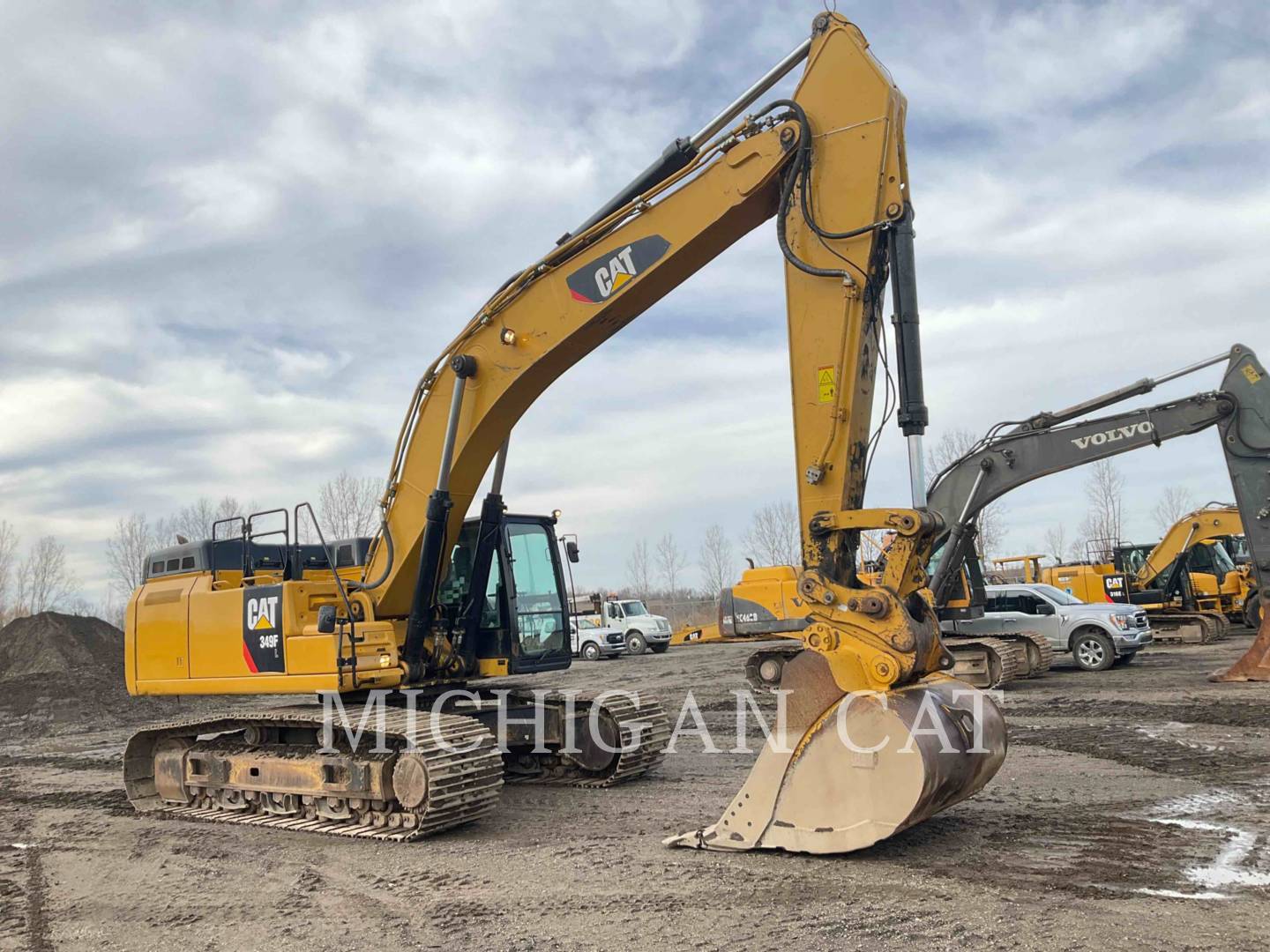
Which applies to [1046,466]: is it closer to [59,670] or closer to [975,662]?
[975,662]

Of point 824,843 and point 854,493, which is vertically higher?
point 854,493

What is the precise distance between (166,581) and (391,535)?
8.96 ft

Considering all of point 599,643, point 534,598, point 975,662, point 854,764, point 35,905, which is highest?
point 534,598

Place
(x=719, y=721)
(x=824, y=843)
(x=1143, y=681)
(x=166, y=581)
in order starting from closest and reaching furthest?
(x=824, y=843), (x=166, y=581), (x=719, y=721), (x=1143, y=681)

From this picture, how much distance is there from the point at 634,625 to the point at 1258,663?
815 inches

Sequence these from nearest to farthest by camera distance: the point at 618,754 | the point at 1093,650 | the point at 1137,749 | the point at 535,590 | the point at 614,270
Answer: the point at 614,270 → the point at 618,754 → the point at 535,590 → the point at 1137,749 → the point at 1093,650

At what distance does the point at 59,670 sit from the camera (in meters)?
27.3

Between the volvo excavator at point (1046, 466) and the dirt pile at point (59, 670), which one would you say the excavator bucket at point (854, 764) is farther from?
the dirt pile at point (59, 670)

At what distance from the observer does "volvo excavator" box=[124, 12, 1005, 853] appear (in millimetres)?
6555

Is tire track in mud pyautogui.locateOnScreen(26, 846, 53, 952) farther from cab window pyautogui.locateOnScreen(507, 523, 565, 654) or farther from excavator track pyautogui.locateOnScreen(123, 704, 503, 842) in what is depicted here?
cab window pyautogui.locateOnScreen(507, 523, 565, 654)

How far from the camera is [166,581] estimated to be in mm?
10430

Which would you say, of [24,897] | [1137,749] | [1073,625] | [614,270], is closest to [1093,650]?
[1073,625]

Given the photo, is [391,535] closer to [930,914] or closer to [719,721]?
[930,914]

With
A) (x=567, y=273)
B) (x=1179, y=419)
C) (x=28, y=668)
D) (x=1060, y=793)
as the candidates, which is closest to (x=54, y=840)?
(x=567, y=273)
